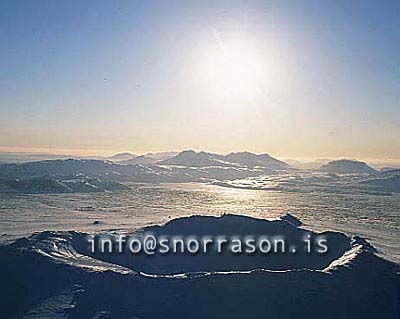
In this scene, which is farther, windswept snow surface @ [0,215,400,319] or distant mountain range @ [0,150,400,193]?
distant mountain range @ [0,150,400,193]

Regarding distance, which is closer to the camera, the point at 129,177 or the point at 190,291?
the point at 190,291

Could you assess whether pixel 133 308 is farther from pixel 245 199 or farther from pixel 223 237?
pixel 245 199

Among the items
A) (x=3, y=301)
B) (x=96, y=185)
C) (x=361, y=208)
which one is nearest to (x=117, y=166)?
(x=96, y=185)

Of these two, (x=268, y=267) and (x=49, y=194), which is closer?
(x=268, y=267)

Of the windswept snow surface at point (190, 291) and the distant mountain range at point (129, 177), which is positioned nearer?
the windswept snow surface at point (190, 291)

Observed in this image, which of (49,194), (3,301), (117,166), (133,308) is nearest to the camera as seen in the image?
(133,308)

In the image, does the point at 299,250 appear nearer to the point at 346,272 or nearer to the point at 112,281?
the point at 346,272

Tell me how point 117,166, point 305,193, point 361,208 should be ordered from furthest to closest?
point 117,166, point 305,193, point 361,208

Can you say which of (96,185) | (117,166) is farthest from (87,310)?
(117,166)

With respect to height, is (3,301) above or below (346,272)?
below
